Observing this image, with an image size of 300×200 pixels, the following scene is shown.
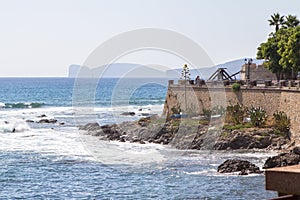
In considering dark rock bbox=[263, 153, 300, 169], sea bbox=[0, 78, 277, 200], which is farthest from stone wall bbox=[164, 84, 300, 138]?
dark rock bbox=[263, 153, 300, 169]

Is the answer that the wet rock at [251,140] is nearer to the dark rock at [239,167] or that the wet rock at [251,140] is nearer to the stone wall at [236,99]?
the stone wall at [236,99]

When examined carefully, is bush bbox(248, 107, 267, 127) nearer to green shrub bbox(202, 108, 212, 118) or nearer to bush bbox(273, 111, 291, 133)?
bush bbox(273, 111, 291, 133)

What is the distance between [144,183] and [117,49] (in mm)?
9833

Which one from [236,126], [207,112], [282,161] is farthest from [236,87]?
[282,161]

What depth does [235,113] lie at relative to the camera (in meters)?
44.7

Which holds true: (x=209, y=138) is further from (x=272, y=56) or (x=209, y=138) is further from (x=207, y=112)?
(x=272, y=56)

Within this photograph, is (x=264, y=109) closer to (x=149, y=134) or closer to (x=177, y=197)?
(x=149, y=134)

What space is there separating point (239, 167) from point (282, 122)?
33.3 ft

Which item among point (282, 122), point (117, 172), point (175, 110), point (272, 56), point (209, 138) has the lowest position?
point (117, 172)

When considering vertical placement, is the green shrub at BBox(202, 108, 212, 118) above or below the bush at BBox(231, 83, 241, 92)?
below

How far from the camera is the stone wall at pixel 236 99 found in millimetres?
38219

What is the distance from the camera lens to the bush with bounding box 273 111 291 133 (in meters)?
37.9

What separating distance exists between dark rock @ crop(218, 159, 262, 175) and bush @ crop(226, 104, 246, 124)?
43.8 ft

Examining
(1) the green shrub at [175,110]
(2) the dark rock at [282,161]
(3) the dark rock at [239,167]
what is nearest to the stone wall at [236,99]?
(1) the green shrub at [175,110]
